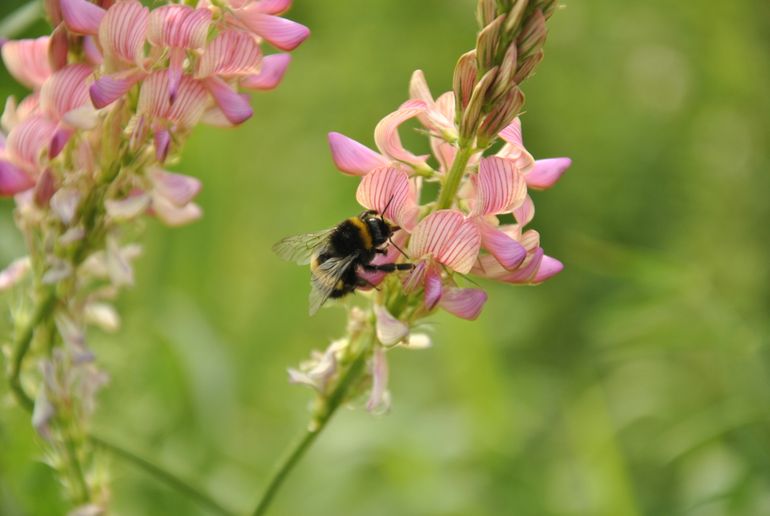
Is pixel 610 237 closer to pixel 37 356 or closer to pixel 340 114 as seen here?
pixel 340 114

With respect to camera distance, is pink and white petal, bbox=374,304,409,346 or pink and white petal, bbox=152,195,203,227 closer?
pink and white petal, bbox=374,304,409,346

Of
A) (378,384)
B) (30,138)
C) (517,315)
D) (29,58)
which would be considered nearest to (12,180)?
(30,138)

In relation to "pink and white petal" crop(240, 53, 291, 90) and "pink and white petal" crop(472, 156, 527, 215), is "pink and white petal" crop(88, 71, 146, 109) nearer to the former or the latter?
"pink and white petal" crop(240, 53, 291, 90)

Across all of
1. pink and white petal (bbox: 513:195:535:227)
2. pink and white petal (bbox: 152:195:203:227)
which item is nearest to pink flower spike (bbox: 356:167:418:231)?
pink and white petal (bbox: 513:195:535:227)

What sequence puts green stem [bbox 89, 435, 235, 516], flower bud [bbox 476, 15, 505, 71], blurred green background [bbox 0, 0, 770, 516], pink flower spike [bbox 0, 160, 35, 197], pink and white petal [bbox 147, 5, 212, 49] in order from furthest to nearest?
blurred green background [bbox 0, 0, 770, 516] < green stem [bbox 89, 435, 235, 516] < pink flower spike [bbox 0, 160, 35, 197] < pink and white petal [bbox 147, 5, 212, 49] < flower bud [bbox 476, 15, 505, 71]

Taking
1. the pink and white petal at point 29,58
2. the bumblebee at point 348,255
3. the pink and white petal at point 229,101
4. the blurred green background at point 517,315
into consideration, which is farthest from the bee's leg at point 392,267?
the blurred green background at point 517,315

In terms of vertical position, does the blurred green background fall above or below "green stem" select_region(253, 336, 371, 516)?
below

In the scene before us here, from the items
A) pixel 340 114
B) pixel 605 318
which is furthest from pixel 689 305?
pixel 340 114

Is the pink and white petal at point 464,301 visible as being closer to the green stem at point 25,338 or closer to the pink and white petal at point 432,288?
the pink and white petal at point 432,288
